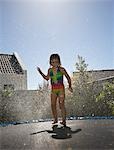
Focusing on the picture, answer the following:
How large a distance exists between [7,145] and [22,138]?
1.17 feet

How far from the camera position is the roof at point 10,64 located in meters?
11.2

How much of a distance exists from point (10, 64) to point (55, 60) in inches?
324

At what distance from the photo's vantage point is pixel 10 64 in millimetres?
11828

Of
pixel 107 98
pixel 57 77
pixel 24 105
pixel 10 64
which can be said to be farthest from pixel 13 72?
pixel 57 77

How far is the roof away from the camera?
36.6 feet

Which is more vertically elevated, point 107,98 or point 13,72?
point 13,72

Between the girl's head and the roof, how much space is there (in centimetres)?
727

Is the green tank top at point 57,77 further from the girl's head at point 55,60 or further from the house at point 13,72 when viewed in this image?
the house at point 13,72

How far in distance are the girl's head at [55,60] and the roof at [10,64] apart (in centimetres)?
727

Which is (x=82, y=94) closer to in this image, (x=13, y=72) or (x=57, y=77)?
(x=57, y=77)

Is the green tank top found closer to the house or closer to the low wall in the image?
the low wall

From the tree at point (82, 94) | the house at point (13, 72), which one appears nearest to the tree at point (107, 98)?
the tree at point (82, 94)

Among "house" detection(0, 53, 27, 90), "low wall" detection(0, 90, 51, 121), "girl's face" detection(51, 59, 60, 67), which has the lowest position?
"low wall" detection(0, 90, 51, 121)

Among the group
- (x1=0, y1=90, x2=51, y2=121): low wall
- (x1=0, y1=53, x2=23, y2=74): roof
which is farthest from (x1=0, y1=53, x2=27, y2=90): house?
(x1=0, y1=90, x2=51, y2=121): low wall
